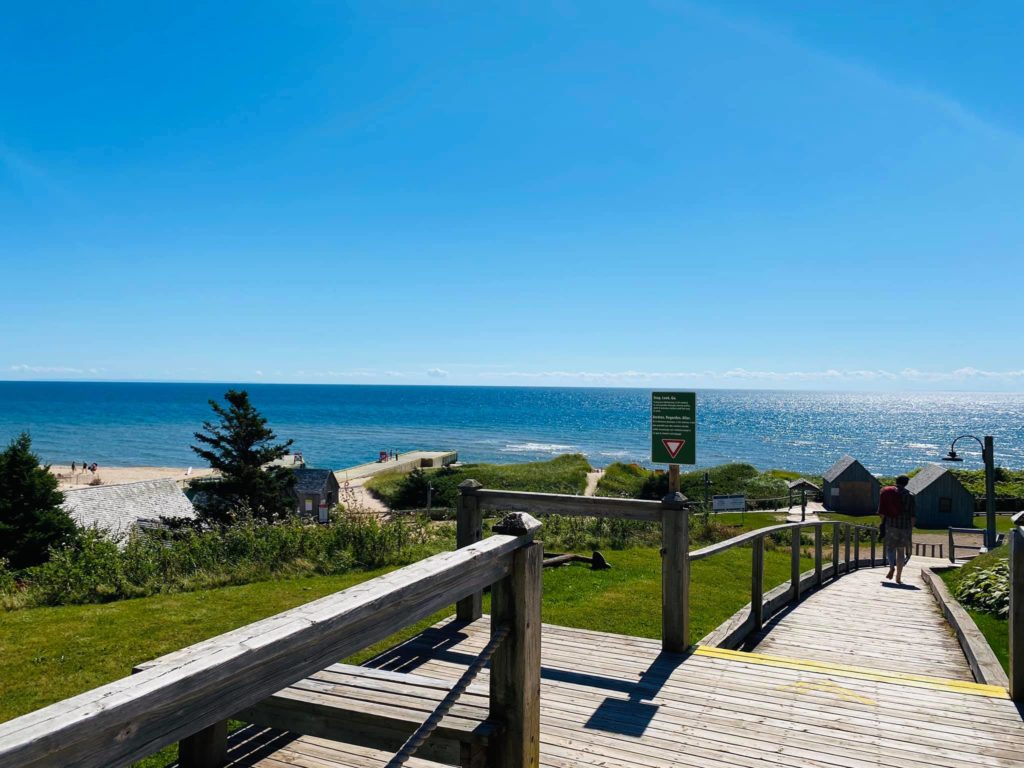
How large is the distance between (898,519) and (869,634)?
4495 millimetres

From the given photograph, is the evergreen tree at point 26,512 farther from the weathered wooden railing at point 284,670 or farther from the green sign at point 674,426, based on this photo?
the weathered wooden railing at point 284,670

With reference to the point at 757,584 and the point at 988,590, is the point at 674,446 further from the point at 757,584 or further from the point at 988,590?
the point at 988,590

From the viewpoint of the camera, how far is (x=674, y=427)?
7531mm

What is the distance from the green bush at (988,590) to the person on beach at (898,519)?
4.08ft

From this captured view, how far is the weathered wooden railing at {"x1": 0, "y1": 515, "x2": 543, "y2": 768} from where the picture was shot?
131 cm

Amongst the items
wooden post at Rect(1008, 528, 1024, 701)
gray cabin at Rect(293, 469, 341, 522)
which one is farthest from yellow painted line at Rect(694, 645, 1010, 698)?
gray cabin at Rect(293, 469, 341, 522)

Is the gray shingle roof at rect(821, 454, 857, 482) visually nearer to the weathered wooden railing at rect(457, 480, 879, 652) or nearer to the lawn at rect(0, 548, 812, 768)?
the lawn at rect(0, 548, 812, 768)

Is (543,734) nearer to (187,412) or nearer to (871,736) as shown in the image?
(871,736)

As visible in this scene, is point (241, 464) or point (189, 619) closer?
point (189, 619)

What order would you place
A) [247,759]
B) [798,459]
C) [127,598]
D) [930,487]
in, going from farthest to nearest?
[798,459], [930,487], [127,598], [247,759]

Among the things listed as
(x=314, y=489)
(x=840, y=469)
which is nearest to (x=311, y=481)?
(x=314, y=489)

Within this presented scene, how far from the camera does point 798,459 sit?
83.4m

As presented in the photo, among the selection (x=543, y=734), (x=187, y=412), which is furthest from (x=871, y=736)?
(x=187, y=412)

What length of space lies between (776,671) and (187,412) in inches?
6252
